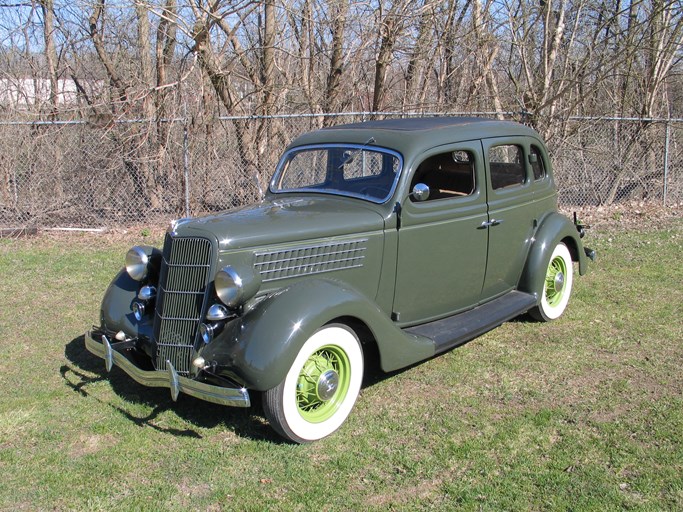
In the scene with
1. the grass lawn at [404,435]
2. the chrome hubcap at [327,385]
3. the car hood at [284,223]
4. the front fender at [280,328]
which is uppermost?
the car hood at [284,223]

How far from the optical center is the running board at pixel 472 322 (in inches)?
175

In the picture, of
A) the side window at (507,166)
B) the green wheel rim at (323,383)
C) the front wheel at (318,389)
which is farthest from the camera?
the side window at (507,166)

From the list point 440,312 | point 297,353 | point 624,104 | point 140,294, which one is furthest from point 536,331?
point 624,104

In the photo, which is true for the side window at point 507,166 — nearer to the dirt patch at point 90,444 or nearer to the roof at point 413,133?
the roof at point 413,133

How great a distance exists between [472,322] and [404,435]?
4.32 feet

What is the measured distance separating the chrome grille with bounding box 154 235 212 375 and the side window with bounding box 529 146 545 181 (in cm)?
325

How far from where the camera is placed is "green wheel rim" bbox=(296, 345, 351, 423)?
369 cm

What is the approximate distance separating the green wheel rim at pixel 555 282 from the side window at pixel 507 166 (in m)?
0.90


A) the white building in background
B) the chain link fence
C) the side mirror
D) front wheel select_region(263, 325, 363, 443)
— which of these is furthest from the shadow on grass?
the white building in background

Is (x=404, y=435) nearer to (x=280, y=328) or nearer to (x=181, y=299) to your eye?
(x=280, y=328)

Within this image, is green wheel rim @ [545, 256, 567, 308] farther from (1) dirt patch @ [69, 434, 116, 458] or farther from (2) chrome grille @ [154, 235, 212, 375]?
(1) dirt patch @ [69, 434, 116, 458]

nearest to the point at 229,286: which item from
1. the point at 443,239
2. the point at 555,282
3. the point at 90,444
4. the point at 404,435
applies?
the point at 90,444

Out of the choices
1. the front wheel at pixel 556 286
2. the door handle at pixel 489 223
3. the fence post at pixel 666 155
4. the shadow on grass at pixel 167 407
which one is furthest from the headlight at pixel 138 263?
the fence post at pixel 666 155

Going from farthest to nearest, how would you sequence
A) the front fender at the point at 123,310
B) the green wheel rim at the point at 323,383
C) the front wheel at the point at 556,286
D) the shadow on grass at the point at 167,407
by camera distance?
Answer: the front wheel at the point at 556,286
the front fender at the point at 123,310
the shadow on grass at the point at 167,407
the green wheel rim at the point at 323,383
